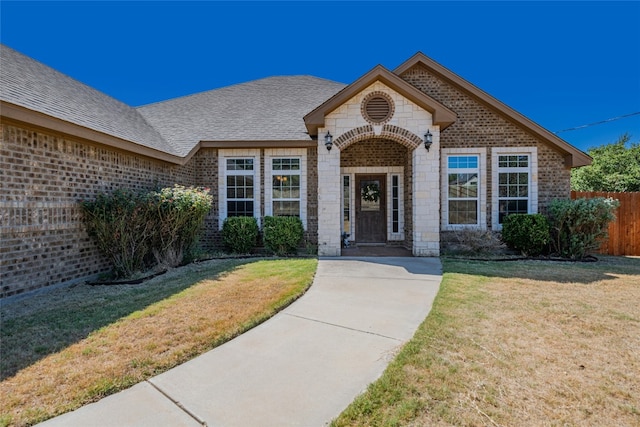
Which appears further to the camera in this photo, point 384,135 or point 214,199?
point 214,199

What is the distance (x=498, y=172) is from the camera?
1007cm

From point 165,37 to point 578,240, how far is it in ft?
65.0

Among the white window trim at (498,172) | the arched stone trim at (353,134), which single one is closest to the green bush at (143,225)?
the arched stone trim at (353,134)

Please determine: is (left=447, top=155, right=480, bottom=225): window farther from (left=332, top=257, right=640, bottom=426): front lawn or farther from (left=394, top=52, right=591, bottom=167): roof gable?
(left=332, top=257, right=640, bottom=426): front lawn

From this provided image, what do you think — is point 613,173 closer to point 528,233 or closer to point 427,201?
point 528,233

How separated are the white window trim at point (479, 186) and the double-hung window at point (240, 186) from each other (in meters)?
6.32

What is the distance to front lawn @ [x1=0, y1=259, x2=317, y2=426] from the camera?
8.11ft

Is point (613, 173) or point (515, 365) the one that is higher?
point (613, 173)

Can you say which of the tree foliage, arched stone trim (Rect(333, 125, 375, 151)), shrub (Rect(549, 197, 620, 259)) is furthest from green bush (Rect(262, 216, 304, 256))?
the tree foliage

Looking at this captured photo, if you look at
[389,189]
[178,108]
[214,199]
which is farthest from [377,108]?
[178,108]

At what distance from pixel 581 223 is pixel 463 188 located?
3209mm

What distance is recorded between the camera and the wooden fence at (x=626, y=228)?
32.2ft

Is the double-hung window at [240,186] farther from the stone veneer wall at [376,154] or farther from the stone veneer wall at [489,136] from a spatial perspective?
the stone veneer wall at [489,136]

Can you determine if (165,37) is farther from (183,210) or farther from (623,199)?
(623,199)
